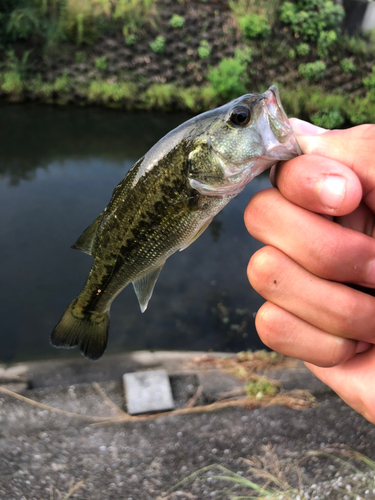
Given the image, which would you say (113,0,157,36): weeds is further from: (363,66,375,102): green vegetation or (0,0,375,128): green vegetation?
(363,66,375,102): green vegetation

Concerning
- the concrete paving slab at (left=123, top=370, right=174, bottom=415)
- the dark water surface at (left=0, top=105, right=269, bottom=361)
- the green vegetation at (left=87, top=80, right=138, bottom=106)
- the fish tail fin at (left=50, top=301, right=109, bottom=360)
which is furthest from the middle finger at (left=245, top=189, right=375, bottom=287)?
the green vegetation at (left=87, top=80, right=138, bottom=106)

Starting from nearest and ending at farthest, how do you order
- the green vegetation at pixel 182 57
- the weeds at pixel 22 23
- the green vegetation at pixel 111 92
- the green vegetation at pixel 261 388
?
1. the green vegetation at pixel 261 388
2. the weeds at pixel 22 23
3. the green vegetation at pixel 182 57
4. the green vegetation at pixel 111 92

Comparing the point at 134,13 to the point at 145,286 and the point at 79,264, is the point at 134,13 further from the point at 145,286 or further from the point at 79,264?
the point at 145,286

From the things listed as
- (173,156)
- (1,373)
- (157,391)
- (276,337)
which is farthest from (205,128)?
(1,373)

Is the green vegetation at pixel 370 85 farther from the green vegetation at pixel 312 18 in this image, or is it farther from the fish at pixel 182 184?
the fish at pixel 182 184

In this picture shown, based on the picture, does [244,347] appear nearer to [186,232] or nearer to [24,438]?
[24,438]

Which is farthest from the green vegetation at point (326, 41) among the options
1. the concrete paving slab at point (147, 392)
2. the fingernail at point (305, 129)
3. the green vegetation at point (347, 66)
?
the fingernail at point (305, 129)
